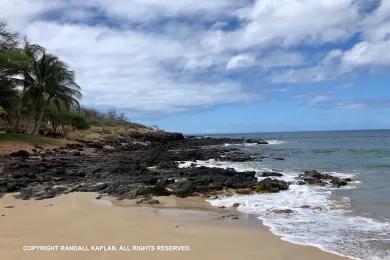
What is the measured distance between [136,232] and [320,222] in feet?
13.8

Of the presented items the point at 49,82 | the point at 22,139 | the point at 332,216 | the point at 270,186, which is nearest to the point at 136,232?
the point at 332,216

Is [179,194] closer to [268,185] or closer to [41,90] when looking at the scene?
[268,185]

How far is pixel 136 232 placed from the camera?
917 cm

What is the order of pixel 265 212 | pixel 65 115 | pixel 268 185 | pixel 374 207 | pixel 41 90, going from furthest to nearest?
pixel 65 115 → pixel 41 90 → pixel 268 185 → pixel 374 207 → pixel 265 212

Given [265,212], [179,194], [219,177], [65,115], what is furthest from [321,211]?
[65,115]

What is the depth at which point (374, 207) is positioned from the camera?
12.5m

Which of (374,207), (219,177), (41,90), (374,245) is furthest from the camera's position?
(41,90)

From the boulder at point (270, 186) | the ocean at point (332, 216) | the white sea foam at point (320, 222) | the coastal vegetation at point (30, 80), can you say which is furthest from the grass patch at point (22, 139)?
the white sea foam at point (320, 222)

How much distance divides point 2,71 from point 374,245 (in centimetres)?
3497

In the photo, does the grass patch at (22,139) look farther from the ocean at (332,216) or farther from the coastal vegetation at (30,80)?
the ocean at (332,216)

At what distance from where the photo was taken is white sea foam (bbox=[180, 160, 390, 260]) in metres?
8.20

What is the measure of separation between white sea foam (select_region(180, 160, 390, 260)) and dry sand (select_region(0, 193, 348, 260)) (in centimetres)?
47

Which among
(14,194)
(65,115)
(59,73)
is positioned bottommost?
(14,194)

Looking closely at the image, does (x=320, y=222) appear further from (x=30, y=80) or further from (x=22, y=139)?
(x=30, y=80)
